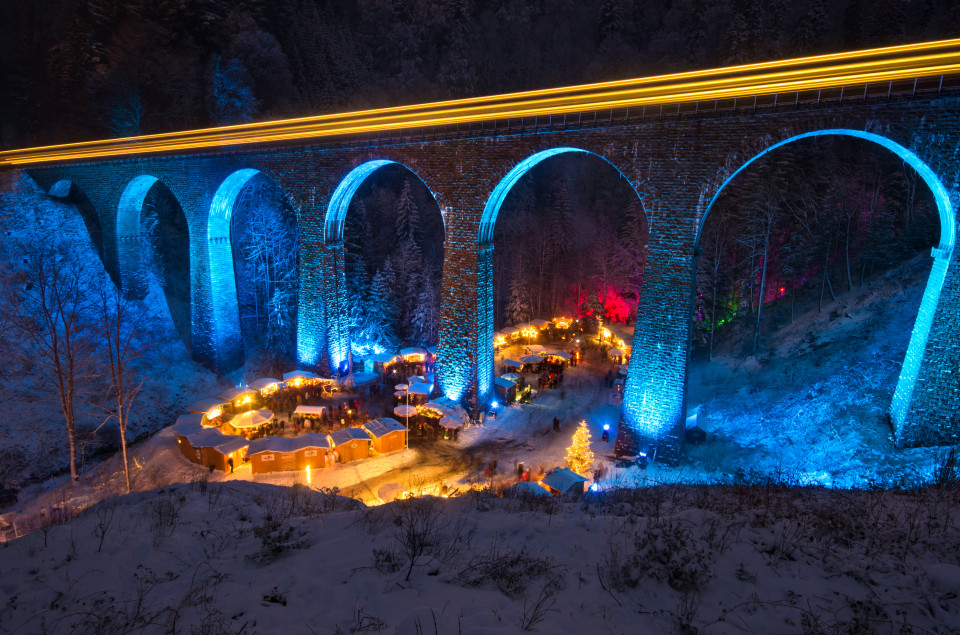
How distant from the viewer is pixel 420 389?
20.5 m

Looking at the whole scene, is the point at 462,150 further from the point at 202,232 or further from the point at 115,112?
the point at 115,112

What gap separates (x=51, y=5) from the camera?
43.0 meters

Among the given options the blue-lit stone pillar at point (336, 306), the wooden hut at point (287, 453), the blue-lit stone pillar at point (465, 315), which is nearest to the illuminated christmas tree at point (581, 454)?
the blue-lit stone pillar at point (465, 315)

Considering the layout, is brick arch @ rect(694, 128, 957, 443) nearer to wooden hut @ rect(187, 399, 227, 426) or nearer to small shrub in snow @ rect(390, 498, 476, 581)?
small shrub in snow @ rect(390, 498, 476, 581)

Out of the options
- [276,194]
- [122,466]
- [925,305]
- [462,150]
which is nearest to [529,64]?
[276,194]

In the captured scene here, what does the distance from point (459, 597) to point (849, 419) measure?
606 inches

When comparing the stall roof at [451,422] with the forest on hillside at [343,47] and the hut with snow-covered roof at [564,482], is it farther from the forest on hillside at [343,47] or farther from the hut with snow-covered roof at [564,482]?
the forest on hillside at [343,47]

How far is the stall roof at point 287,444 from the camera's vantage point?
50.3 feet

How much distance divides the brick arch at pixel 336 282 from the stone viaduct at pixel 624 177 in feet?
0.33

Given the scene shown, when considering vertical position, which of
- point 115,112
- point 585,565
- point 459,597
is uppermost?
point 115,112

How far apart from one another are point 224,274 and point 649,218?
71.6 ft

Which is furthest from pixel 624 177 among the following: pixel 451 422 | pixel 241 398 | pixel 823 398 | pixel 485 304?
pixel 241 398

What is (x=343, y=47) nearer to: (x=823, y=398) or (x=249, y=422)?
(x=249, y=422)

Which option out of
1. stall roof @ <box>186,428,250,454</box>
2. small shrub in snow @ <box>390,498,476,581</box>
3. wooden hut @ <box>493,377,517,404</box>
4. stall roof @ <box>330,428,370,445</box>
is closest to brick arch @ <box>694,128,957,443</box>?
small shrub in snow @ <box>390,498,476,581</box>
